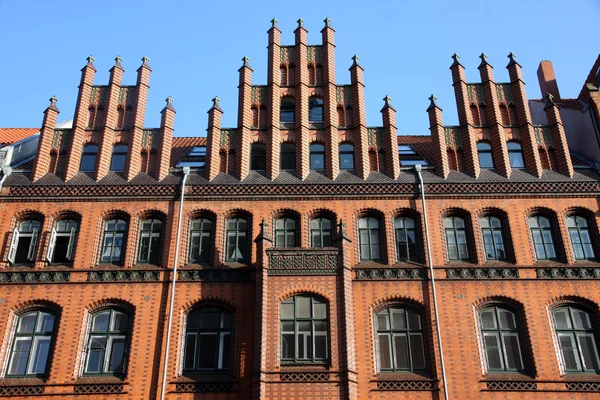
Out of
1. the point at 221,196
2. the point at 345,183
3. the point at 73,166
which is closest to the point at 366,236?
the point at 345,183

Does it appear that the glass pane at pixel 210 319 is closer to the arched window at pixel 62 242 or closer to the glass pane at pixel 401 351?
the arched window at pixel 62 242

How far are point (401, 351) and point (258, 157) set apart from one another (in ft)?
27.7

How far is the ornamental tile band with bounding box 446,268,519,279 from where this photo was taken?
1989cm

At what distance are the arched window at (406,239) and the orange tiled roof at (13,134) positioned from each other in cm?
1632

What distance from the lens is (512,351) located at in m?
18.9

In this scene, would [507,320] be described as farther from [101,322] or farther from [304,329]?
[101,322]

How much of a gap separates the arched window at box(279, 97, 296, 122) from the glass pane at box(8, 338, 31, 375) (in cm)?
1137

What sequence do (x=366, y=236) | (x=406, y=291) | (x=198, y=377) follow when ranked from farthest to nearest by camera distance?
1. (x=366, y=236)
2. (x=406, y=291)
3. (x=198, y=377)

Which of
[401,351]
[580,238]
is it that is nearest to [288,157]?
[401,351]

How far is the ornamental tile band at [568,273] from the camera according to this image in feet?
65.2

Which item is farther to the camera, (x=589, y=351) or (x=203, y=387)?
(x=589, y=351)

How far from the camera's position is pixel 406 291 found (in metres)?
19.7

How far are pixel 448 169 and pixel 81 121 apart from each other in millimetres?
13195

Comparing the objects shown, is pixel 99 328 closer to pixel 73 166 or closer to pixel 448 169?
pixel 73 166
